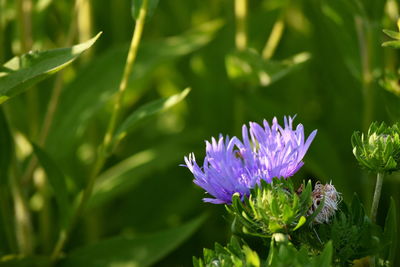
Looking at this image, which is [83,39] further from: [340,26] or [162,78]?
[340,26]

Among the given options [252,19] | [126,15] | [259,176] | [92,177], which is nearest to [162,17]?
[126,15]

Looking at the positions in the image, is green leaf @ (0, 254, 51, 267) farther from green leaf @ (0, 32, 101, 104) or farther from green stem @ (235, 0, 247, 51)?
green stem @ (235, 0, 247, 51)

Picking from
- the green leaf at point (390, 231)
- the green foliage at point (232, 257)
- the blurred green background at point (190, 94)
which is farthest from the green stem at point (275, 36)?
the green foliage at point (232, 257)

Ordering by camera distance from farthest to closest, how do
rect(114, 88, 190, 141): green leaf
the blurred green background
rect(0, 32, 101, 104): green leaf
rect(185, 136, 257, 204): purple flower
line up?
the blurred green background, rect(114, 88, 190, 141): green leaf, rect(0, 32, 101, 104): green leaf, rect(185, 136, 257, 204): purple flower

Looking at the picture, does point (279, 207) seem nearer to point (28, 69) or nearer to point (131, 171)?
point (28, 69)

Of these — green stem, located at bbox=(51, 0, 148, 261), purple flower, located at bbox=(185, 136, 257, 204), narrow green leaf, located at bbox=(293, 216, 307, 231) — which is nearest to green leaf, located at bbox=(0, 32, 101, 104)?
green stem, located at bbox=(51, 0, 148, 261)

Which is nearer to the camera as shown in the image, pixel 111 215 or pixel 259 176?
pixel 259 176
